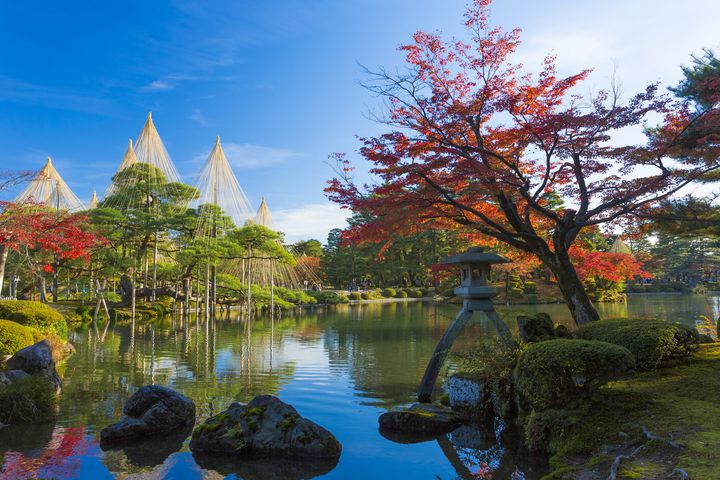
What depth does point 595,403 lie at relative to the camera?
5191 millimetres

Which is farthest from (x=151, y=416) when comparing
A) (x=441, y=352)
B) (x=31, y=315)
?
(x=31, y=315)

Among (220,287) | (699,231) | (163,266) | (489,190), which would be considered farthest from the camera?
(220,287)

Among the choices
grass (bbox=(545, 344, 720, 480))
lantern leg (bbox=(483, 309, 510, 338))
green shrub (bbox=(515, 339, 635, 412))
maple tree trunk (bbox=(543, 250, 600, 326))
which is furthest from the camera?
maple tree trunk (bbox=(543, 250, 600, 326))

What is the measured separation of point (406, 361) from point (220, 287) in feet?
65.3

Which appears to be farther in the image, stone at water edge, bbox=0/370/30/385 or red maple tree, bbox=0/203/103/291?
red maple tree, bbox=0/203/103/291

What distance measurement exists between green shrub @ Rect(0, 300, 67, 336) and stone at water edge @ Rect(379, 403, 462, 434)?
436 inches

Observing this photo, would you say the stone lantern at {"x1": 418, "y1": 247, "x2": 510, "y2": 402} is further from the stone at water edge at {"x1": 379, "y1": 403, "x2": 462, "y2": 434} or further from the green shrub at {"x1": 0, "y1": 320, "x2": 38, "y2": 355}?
the green shrub at {"x1": 0, "y1": 320, "x2": 38, "y2": 355}

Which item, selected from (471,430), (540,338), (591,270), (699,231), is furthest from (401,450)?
(591,270)

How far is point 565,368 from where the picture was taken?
191 inches

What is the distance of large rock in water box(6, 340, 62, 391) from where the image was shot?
8141 mm

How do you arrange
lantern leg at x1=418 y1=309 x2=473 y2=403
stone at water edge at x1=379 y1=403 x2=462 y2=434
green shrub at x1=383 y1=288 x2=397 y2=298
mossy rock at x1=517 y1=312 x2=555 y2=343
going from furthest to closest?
1. green shrub at x1=383 y1=288 x2=397 y2=298
2. lantern leg at x1=418 y1=309 x2=473 y2=403
3. mossy rock at x1=517 y1=312 x2=555 y2=343
4. stone at water edge at x1=379 y1=403 x2=462 y2=434

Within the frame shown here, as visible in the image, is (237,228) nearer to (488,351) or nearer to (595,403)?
(488,351)

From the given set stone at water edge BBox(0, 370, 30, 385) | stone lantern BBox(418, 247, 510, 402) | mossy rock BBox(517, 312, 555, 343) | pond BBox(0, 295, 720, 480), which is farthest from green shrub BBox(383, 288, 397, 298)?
stone at water edge BBox(0, 370, 30, 385)

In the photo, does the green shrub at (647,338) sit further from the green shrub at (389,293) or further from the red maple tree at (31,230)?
the green shrub at (389,293)
